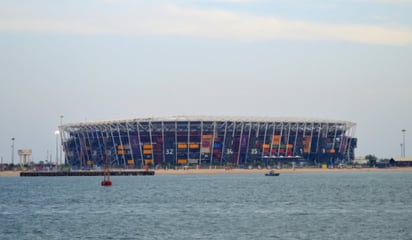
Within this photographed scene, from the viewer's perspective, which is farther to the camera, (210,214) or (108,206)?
(108,206)

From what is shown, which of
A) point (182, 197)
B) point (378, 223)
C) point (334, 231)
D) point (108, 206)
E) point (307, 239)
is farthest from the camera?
point (182, 197)

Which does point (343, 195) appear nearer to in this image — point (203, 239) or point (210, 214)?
point (210, 214)

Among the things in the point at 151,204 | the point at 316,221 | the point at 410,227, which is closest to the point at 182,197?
the point at 151,204

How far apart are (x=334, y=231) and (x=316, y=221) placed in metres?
7.38

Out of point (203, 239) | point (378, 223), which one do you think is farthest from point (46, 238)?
point (378, 223)

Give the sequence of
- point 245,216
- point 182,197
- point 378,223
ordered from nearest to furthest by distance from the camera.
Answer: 1. point 378,223
2. point 245,216
3. point 182,197

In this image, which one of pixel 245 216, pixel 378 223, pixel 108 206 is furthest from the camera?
pixel 108 206

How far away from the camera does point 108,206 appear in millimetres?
90750

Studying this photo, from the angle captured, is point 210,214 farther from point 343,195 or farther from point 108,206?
point 343,195

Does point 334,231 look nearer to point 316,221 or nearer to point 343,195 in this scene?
point 316,221

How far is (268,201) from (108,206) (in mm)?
16448

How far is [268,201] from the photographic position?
313 feet

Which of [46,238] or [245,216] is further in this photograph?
[245,216]

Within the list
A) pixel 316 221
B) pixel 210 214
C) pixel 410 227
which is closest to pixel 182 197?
pixel 210 214
